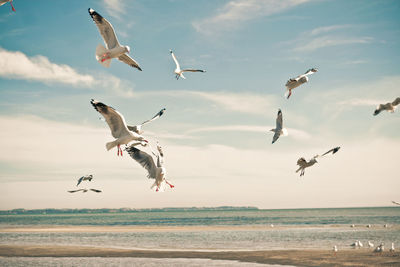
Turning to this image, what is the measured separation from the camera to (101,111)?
11398 millimetres

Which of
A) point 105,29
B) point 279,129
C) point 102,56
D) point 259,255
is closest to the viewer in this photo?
point 102,56

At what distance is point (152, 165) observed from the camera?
1355 cm

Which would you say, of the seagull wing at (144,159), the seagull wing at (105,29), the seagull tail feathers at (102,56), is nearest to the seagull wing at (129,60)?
the seagull wing at (105,29)

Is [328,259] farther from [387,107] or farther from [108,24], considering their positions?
[108,24]

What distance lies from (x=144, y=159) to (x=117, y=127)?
2022mm

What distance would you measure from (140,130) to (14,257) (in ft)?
59.7

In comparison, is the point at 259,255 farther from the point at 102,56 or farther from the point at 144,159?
the point at 102,56

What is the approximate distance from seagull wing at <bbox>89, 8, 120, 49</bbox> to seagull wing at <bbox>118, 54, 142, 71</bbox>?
60 cm

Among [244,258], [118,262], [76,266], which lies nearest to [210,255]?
[244,258]

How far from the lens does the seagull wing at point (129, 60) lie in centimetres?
1356

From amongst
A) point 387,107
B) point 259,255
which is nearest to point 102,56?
point 387,107

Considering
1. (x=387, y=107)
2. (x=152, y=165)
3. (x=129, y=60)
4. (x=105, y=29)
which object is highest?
(x=105, y=29)

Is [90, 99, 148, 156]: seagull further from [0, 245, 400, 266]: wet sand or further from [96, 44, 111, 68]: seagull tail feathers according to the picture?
[0, 245, 400, 266]: wet sand

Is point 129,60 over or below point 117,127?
over
